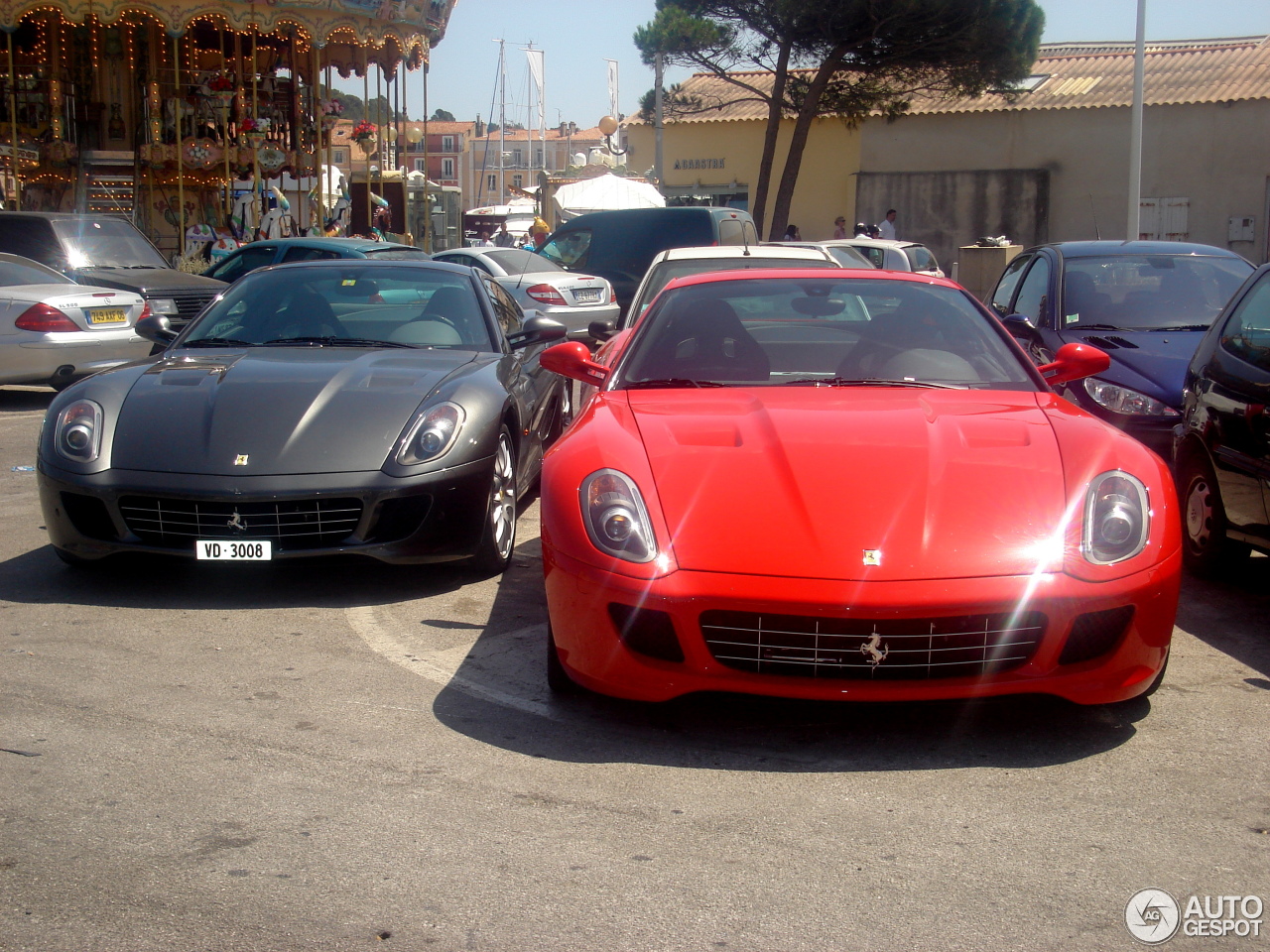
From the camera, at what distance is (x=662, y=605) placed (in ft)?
11.5

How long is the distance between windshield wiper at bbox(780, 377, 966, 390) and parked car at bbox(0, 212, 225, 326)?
9.93m

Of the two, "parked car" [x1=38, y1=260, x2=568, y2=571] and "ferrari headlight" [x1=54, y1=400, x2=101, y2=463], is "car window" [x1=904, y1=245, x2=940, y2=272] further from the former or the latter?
"ferrari headlight" [x1=54, y1=400, x2=101, y2=463]

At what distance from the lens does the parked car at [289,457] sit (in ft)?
16.5

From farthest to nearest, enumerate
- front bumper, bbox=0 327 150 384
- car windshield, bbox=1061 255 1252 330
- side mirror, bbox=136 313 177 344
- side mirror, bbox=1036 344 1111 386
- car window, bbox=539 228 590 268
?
car window, bbox=539 228 590 268 → front bumper, bbox=0 327 150 384 → car windshield, bbox=1061 255 1252 330 → side mirror, bbox=136 313 177 344 → side mirror, bbox=1036 344 1111 386

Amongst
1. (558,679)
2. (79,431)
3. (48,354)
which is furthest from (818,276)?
(48,354)

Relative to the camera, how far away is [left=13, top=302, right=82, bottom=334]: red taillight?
1134 cm

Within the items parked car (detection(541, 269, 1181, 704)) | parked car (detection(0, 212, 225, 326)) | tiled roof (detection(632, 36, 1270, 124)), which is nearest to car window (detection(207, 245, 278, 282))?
parked car (detection(0, 212, 225, 326))

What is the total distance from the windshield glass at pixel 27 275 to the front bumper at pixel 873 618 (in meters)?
9.96

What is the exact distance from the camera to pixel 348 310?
6676mm

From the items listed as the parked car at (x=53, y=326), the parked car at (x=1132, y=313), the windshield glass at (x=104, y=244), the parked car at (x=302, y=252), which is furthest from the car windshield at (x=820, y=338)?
the windshield glass at (x=104, y=244)

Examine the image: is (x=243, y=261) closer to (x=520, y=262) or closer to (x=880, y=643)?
(x=520, y=262)

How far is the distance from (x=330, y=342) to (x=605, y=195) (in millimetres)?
24937

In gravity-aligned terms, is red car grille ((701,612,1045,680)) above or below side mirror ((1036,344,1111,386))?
below

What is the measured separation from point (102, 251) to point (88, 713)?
11669 millimetres
